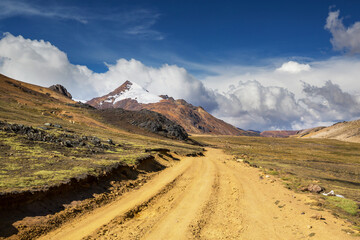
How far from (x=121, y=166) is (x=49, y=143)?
8855 millimetres

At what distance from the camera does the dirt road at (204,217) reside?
9.78 m

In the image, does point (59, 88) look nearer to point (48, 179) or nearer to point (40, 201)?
point (48, 179)

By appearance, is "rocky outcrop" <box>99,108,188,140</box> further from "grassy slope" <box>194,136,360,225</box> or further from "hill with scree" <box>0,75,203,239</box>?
"hill with scree" <box>0,75,203,239</box>

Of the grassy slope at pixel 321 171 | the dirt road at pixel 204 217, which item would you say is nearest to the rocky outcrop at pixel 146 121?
the grassy slope at pixel 321 171

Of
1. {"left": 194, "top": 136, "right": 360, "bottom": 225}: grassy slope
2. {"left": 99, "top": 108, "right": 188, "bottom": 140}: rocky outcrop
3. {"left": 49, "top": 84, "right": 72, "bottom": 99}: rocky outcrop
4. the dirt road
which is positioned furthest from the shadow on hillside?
{"left": 49, "top": 84, "right": 72, "bottom": 99}: rocky outcrop

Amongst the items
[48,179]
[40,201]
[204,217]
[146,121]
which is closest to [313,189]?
[204,217]

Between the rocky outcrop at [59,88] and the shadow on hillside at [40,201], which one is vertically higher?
the rocky outcrop at [59,88]

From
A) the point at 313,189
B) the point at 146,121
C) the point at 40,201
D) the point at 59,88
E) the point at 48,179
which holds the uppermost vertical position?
the point at 59,88

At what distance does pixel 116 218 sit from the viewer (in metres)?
11.1

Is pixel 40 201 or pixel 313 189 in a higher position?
pixel 313 189

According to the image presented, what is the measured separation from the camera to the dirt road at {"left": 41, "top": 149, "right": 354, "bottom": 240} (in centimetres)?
978

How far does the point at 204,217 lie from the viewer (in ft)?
38.3

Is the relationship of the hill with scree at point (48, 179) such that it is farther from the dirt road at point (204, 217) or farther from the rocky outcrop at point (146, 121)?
the rocky outcrop at point (146, 121)

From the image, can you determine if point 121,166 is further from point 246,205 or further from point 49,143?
point 246,205
